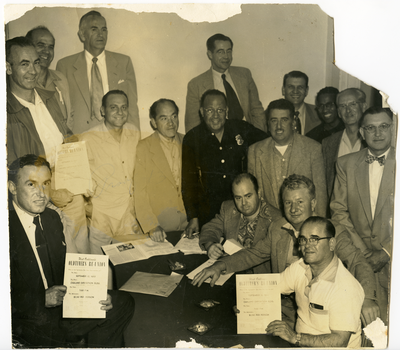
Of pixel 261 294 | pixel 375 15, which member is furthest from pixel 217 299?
pixel 375 15

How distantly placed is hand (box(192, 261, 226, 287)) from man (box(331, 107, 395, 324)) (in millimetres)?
965

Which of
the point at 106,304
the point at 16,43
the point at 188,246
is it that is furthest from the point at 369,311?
the point at 16,43

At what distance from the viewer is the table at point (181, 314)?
3.14 metres

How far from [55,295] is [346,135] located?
2.55m

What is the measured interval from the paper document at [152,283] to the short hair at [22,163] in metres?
1.08

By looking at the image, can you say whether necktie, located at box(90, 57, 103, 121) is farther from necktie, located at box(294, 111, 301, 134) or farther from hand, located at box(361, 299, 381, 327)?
hand, located at box(361, 299, 381, 327)

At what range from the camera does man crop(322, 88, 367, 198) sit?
3082 millimetres

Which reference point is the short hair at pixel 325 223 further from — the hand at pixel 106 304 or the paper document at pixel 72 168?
Answer: the paper document at pixel 72 168

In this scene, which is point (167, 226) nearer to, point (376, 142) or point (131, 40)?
point (131, 40)

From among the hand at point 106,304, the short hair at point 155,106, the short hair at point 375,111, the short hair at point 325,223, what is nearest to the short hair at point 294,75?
the short hair at point 375,111

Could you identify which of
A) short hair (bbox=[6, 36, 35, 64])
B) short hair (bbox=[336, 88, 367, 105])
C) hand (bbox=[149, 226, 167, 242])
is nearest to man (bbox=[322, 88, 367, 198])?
short hair (bbox=[336, 88, 367, 105])

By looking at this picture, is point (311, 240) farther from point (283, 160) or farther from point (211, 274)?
point (211, 274)

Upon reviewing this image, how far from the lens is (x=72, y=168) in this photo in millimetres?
3117

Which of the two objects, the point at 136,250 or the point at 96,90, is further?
the point at 136,250
